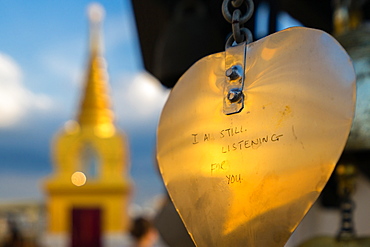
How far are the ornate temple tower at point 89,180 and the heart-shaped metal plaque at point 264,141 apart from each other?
587 centimetres

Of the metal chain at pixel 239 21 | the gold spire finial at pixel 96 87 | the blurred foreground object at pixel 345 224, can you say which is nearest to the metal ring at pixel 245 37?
the metal chain at pixel 239 21

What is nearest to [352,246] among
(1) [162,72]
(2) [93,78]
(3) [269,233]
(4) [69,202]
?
(3) [269,233]

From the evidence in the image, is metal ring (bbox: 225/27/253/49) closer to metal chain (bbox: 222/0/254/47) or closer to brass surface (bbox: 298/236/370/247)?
metal chain (bbox: 222/0/254/47)

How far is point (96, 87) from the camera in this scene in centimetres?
750

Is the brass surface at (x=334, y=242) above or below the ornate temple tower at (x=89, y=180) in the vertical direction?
above

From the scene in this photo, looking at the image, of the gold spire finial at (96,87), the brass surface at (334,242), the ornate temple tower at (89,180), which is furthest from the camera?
the gold spire finial at (96,87)

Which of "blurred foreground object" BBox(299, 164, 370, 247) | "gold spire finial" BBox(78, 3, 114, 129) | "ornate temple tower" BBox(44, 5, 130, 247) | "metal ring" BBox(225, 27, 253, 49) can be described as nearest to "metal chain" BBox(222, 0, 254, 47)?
"metal ring" BBox(225, 27, 253, 49)

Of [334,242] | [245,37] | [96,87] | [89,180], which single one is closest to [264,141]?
[245,37]

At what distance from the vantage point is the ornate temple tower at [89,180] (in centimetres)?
645

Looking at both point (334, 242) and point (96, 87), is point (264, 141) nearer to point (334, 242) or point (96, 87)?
point (334, 242)

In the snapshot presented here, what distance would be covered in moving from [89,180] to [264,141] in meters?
6.53

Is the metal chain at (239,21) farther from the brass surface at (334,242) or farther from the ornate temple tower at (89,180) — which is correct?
the ornate temple tower at (89,180)

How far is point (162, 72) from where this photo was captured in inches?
29.8

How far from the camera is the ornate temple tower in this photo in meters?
6.45
